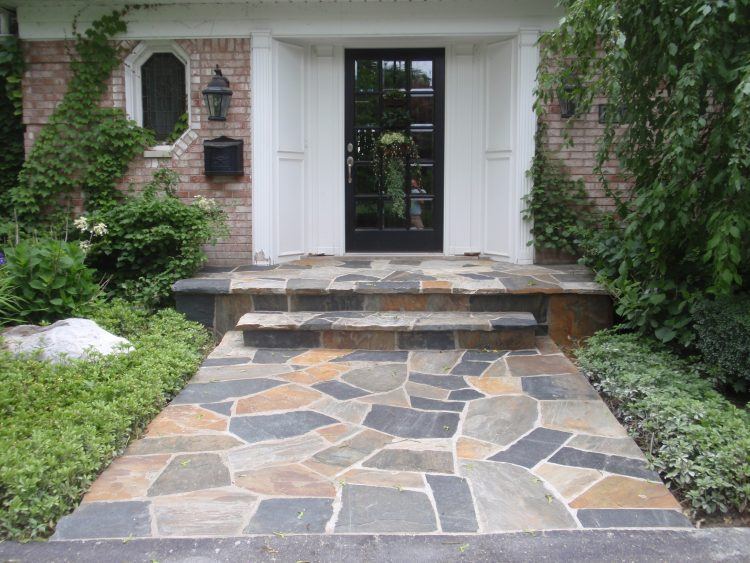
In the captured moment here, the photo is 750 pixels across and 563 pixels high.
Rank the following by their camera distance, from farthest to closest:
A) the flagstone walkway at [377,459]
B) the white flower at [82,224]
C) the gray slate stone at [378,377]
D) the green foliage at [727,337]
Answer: the white flower at [82,224]
the gray slate stone at [378,377]
the green foliage at [727,337]
the flagstone walkway at [377,459]

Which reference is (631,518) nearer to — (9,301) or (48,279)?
(48,279)

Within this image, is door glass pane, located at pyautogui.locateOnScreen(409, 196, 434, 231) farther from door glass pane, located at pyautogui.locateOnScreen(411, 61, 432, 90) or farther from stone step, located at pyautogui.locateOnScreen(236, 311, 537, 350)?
stone step, located at pyautogui.locateOnScreen(236, 311, 537, 350)

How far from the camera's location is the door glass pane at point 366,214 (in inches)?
281

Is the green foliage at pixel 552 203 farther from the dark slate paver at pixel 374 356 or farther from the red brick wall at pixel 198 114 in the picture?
the red brick wall at pixel 198 114

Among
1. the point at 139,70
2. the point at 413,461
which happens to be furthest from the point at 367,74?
the point at 413,461

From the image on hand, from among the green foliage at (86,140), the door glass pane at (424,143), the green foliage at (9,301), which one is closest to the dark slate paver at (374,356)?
the green foliage at (9,301)

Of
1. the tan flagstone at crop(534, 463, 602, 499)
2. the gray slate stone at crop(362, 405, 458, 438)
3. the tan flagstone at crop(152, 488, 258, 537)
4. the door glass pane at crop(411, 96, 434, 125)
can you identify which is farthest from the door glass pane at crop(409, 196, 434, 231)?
the tan flagstone at crop(152, 488, 258, 537)

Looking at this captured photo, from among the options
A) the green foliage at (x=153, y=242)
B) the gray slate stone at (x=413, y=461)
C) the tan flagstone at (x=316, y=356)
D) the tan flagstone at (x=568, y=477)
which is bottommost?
the tan flagstone at (x=568, y=477)

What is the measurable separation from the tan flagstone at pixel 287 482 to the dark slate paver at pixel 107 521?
434mm

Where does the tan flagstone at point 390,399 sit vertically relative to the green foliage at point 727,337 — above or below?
below

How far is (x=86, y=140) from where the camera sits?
645cm

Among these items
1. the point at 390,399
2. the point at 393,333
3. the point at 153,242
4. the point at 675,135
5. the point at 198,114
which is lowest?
the point at 390,399

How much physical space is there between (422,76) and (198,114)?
2.18 m

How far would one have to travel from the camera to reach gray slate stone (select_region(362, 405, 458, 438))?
362 cm
